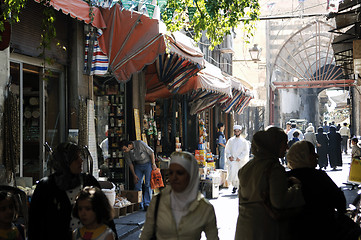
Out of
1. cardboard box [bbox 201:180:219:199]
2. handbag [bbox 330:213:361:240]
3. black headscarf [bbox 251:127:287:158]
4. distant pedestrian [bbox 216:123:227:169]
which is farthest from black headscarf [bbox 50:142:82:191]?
distant pedestrian [bbox 216:123:227:169]

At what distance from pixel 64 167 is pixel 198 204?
125cm

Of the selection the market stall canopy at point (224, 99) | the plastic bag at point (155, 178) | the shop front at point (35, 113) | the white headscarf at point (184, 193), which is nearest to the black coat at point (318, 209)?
the white headscarf at point (184, 193)

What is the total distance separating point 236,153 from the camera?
50.4 ft

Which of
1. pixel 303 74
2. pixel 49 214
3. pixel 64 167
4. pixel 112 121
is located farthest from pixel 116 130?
pixel 303 74

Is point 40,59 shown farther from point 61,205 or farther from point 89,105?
point 61,205

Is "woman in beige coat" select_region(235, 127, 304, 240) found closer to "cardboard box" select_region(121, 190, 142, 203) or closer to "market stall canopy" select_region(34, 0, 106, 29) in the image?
"market stall canopy" select_region(34, 0, 106, 29)

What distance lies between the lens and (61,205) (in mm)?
4590

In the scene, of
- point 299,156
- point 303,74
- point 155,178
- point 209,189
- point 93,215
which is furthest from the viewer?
point 303,74

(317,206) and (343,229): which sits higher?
(317,206)

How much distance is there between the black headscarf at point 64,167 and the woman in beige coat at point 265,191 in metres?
1.41

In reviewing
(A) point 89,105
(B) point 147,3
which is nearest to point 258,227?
(B) point 147,3

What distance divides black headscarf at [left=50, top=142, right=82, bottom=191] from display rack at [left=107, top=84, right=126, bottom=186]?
9.28 m

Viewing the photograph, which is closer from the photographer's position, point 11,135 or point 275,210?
point 275,210

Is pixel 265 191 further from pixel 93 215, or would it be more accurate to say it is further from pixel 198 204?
pixel 93 215
